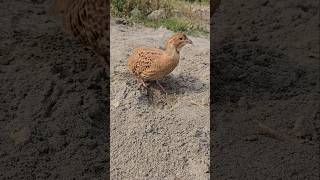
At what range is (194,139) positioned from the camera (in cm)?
238

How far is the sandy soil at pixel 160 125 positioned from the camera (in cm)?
229

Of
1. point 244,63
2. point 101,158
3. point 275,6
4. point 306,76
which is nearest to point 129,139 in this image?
point 101,158

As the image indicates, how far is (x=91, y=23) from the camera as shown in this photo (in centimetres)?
253

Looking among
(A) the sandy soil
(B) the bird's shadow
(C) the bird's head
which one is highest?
(C) the bird's head

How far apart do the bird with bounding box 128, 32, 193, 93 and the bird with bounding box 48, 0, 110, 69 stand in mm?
192

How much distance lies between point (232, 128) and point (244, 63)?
0.47 meters

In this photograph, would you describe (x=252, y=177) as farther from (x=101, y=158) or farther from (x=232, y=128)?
(x=101, y=158)

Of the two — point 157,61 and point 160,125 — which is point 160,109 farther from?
point 157,61

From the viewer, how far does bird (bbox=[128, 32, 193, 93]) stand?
2.37 meters

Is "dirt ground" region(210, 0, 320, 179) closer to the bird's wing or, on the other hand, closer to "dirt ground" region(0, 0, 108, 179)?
the bird's wing

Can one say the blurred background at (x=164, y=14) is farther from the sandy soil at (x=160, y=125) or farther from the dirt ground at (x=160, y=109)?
the sandy soil at (x=160, y=125)

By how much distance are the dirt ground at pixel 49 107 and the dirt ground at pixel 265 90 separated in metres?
0.48

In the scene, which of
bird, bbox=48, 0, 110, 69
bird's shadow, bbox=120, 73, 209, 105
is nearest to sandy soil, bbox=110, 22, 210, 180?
bird's shadow, bbox=120, 73, 209, 105

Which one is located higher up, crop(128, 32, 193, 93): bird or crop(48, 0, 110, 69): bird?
crop(48, 0, 110, 69): bird
